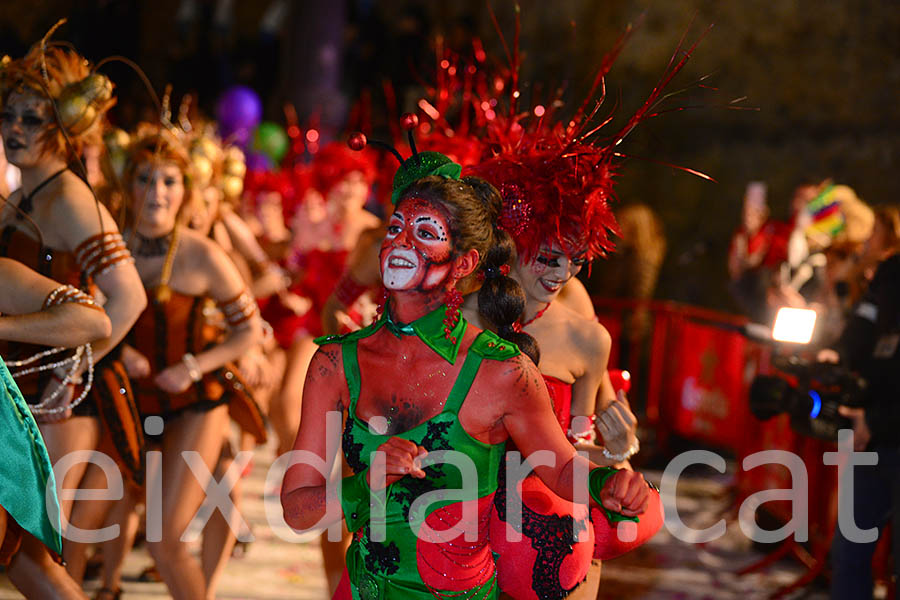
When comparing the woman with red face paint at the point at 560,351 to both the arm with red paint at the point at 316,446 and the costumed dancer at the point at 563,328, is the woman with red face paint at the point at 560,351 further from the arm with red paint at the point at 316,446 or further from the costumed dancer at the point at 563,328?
the arm with red paint at the point at 316,446

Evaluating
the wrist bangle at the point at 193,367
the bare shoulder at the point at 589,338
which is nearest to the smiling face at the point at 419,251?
the bare shoulder at the point at 589,338

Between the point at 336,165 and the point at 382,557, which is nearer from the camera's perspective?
the point at 382,557

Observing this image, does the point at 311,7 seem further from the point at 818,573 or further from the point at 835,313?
the point at 818,573

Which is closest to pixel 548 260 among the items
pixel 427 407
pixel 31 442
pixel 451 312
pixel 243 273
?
pixel 451 312

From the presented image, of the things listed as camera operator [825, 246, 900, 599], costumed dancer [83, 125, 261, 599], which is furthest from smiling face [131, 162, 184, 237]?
camera operator [825, 246, 900, 599]

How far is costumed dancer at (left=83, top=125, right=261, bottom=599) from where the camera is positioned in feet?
12.0

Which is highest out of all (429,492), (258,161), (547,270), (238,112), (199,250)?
(238,112)

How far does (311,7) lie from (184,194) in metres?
7.78

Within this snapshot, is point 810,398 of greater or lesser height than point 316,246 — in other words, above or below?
below

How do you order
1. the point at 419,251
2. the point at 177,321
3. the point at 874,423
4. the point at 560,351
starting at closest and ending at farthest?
the point at 419,251 < the point at 560,351 < the point at 874,423 < the point at 177,321

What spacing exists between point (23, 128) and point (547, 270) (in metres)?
1.67

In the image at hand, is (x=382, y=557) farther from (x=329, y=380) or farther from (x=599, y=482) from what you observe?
(x=599, y=482)

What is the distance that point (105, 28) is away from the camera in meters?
14.2

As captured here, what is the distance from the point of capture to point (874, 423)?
11.9ft
